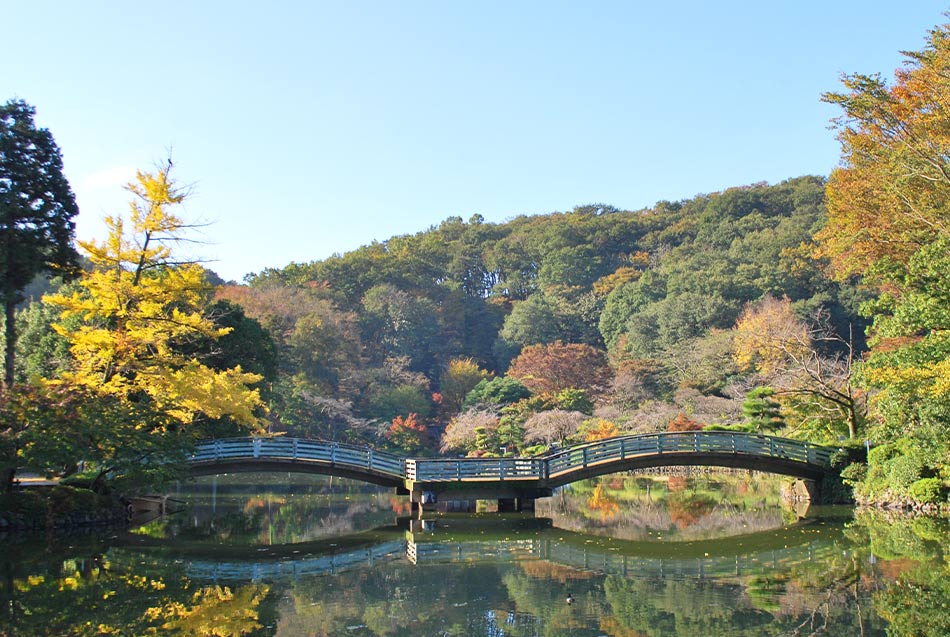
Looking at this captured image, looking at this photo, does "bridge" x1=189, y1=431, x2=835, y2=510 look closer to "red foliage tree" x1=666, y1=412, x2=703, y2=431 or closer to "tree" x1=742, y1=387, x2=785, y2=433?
"tree" x1=742, y1=387, x2=785, y2=433

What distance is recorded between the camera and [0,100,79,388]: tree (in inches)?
755

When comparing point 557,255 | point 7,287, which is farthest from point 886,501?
point 557,255

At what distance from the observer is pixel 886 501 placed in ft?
68.4

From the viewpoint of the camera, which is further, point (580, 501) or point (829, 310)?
point (829, 310)

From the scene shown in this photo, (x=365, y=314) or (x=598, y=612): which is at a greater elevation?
(x=365, y=314)

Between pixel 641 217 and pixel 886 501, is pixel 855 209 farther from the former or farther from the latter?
pixel 641 217

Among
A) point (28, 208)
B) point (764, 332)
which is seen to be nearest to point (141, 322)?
point (28, 208)

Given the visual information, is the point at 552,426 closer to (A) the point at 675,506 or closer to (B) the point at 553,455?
(A) the point at 675,506

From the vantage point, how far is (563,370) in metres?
45.4

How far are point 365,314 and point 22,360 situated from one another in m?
27.6

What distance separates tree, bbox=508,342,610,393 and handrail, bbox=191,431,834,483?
70.7ft

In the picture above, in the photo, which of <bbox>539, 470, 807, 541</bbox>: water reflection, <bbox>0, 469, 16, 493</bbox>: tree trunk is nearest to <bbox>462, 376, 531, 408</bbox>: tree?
<bbox>539, 470, 807, 541</bbox>: water reflection

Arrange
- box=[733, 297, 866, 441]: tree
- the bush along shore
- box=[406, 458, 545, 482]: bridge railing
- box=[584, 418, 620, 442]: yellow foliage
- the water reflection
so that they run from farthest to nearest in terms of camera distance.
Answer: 1. box=[584, 418, 620, 442]: yellow foliage
2. box=[733, 297, 866, 441]: tree
3. box=[406, 458, 545, 482]: bridge railing
4. the water reflection
5. the bush along shore

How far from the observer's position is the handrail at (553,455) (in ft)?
73.6
